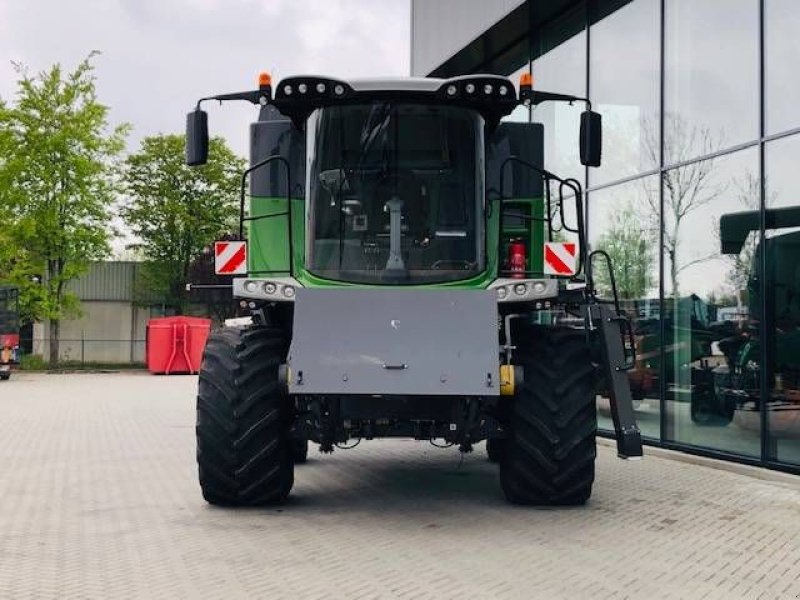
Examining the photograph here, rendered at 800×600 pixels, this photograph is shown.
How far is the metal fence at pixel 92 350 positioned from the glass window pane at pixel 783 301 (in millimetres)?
33072

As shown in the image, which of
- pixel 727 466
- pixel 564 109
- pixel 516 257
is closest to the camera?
pixel 516 257

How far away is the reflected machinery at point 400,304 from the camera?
6.77 m

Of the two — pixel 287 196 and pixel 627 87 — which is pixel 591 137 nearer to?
pixel 287 196

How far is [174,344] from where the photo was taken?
33531mm

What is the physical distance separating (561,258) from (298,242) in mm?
2209

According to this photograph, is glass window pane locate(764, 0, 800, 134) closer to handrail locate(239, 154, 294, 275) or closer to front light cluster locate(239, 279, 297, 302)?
handrail locate(239, 154, 294, 275)

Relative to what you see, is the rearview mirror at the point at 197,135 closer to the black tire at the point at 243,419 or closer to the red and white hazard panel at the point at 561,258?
the black tire at the point at 243,419

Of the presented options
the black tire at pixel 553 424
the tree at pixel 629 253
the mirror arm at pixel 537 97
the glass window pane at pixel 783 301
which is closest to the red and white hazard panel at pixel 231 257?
the black tire at pixel 553 424

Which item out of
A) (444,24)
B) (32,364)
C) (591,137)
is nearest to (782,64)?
(591,137)

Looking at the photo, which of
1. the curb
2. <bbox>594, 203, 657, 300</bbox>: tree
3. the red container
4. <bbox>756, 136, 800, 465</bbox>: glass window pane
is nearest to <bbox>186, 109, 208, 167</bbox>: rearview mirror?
<bbox>756, 136, 800, 465</bbox>: glass window pane

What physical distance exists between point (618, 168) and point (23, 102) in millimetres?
26481

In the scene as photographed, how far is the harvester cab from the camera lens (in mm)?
28547

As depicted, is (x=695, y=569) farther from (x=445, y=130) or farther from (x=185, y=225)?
(x=185, y=225)

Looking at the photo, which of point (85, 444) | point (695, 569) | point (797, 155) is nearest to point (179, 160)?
point (85, 444)
